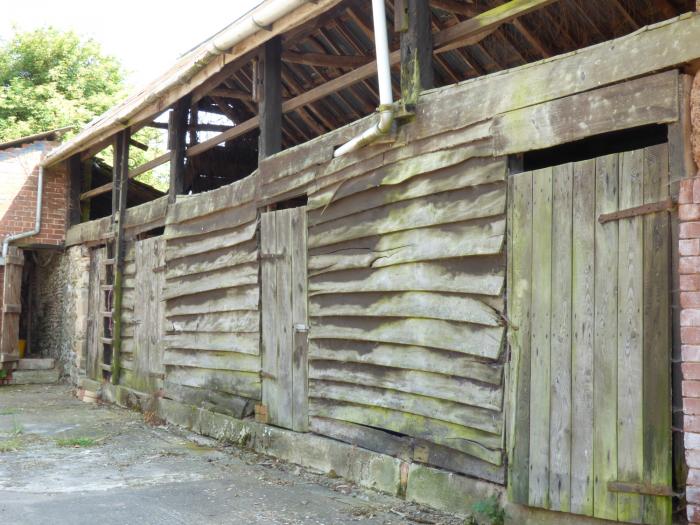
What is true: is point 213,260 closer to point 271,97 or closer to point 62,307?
point 271,97

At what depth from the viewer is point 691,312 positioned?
379cm

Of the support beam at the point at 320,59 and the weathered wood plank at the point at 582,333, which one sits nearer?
the weathered wood plank at the point at 582,333

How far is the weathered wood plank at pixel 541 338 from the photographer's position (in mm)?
4582

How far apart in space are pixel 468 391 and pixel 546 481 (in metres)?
0.88

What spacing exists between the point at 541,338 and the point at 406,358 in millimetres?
1415

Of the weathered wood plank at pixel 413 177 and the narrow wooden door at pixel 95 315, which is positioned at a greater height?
the weathered wood plank at pixel 413 177

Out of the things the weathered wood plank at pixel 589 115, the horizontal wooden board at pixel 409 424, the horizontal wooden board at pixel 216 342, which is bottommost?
the horizontal wooden board at pixel 409 424

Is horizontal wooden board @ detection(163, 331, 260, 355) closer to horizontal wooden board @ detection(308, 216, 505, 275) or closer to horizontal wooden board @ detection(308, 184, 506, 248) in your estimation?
horizontal wooden board @ detection(308, 216, 505, 275)

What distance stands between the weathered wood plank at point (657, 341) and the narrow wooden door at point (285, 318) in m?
3.73

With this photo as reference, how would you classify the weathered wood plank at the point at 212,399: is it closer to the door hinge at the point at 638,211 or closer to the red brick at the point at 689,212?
the door hinge at the point at 638,211

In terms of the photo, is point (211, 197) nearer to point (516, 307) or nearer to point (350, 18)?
point (350, 18)

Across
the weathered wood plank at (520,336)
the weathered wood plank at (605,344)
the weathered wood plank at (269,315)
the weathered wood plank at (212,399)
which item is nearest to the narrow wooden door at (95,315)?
the weathered wood plank at (212,399)

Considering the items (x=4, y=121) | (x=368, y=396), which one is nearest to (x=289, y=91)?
(x=368, y=396)

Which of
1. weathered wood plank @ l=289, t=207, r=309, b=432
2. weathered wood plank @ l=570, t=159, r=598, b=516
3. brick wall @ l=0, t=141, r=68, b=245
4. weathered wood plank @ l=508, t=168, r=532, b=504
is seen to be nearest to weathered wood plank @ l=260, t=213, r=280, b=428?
weathered wood plank @ l=289, t=207, r=309, b=432
